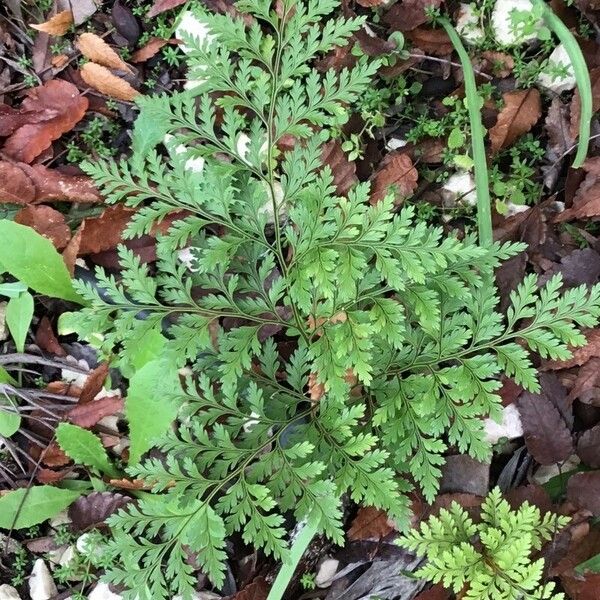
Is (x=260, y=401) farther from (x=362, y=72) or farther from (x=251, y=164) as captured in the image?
(x=362, y=72)

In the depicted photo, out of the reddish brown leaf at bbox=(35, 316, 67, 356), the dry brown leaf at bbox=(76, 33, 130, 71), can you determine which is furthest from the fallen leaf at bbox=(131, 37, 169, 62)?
the reddish brown leaf at bbox=(35, 316, 67, 356)

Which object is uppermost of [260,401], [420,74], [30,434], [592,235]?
[420,74]

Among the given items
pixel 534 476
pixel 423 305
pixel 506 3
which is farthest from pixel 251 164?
pixel 534 476

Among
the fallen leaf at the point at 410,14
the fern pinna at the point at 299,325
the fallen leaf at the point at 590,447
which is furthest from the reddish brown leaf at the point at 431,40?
the fallen leaf at the point at 590,447

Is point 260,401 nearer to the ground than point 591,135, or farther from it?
nearer to the ground

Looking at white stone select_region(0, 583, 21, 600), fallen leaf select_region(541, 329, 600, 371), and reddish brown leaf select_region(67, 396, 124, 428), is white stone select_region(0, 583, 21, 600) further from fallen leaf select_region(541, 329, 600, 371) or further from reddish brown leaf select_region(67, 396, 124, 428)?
fallen leaf select_region(541, 329, 600, 371)
